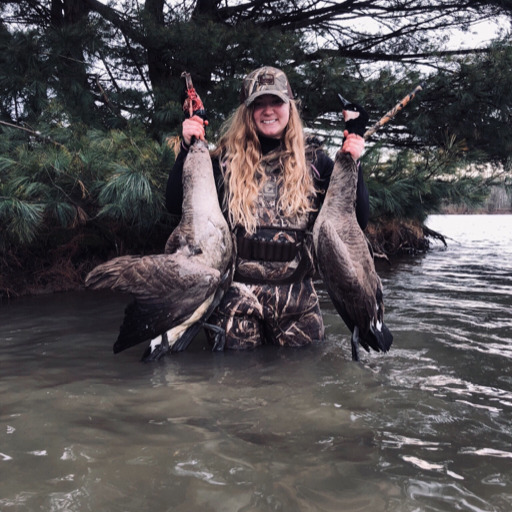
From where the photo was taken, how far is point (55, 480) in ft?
6.39

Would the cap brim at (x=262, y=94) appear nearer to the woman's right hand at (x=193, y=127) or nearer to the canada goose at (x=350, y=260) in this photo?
the woman's right hand at (x=193, y=127)

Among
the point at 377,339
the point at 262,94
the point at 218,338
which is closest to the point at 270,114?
the point at 262,94

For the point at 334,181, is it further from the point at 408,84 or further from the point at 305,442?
the point at 408,84

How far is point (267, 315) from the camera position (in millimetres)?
3783

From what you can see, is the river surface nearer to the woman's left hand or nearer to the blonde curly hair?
the blonde curly hair

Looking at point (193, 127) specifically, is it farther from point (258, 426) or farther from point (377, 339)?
point (258, 426)

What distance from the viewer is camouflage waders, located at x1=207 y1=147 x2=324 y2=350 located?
3.72 meters

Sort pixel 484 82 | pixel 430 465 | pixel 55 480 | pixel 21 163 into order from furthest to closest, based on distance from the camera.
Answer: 1. pixel 484 82
2. pixel 21 163
3. pixel 430 465
4. pixel 55 480

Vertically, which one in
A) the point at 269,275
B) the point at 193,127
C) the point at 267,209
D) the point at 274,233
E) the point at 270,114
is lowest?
the point at 269,275

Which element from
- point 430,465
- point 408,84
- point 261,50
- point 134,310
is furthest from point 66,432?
point 408,84

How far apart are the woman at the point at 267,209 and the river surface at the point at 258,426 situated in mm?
253

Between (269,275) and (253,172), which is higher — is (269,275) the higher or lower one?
the lower one

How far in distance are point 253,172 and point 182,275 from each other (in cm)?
99

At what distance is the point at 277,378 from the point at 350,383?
440 mm
